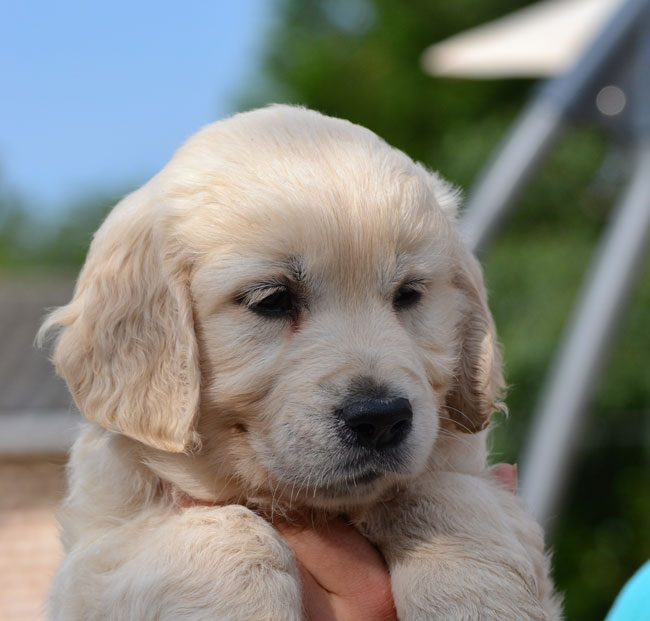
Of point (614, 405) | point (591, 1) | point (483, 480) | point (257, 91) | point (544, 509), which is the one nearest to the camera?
point (483, 480)

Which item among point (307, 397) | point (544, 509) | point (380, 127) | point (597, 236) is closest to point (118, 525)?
point (307, 397)

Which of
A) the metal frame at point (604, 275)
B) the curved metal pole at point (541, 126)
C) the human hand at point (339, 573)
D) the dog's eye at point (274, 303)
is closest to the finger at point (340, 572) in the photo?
the human hand at point (339, 573)

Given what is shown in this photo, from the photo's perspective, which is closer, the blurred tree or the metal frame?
the metal frame

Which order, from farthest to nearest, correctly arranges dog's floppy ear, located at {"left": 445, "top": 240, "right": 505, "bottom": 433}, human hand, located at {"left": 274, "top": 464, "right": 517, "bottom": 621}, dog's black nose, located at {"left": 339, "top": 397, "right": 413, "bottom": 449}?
dog's floppy ear, located at {"left": 445, "top": 240, "right": 505, "bottom": 433}
human hand, located at {"left": 274, "top": 464, "right": 517, "bottom": 621}
dog's black nose, located at {"left": 339, "top": 397, "right": 413, "bottom": 449}

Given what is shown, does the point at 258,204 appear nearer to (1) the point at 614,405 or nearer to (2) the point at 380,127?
(1) the point at 614,405

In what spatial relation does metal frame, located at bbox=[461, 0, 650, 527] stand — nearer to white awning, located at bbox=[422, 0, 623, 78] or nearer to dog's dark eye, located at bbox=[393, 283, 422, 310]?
white awning, located at bbox=[422, 0, 623, 78]

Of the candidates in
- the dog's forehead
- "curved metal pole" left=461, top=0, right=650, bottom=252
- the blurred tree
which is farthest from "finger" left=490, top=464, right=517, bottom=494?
the blurred tree

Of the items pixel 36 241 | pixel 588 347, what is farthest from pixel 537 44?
pixel 36 241

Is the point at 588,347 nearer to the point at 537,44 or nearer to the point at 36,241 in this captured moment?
the point at 537,44
